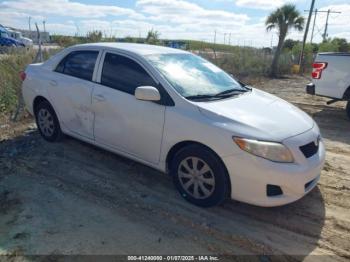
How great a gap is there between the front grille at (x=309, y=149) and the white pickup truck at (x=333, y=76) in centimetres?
456

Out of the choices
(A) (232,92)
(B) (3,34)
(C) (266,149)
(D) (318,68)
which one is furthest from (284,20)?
(B) (3,34)

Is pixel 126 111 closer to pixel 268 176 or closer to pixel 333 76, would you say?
pixel 268 176

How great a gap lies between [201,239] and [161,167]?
107cm

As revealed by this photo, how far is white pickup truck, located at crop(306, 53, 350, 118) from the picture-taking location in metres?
7.60

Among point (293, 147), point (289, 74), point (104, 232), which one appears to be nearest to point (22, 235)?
point (104, 232)

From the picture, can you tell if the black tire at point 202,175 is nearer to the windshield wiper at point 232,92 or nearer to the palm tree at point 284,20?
the windshield wiper at point 232,92

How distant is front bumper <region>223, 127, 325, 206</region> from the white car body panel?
190 inches

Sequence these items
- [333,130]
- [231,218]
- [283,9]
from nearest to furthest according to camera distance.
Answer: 1. [231,218]
2. [333,130]
3. [283,9]

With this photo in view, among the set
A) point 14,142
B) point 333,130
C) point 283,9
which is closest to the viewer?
point 14,142

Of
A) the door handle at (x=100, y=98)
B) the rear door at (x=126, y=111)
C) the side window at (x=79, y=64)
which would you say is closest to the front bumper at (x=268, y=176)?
the rear door at (x=126, y=111)

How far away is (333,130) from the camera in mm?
7141

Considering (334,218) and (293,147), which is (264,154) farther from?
(334,218)

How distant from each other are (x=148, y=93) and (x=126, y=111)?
512 millimetres

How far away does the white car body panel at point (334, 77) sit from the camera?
24.9ft
